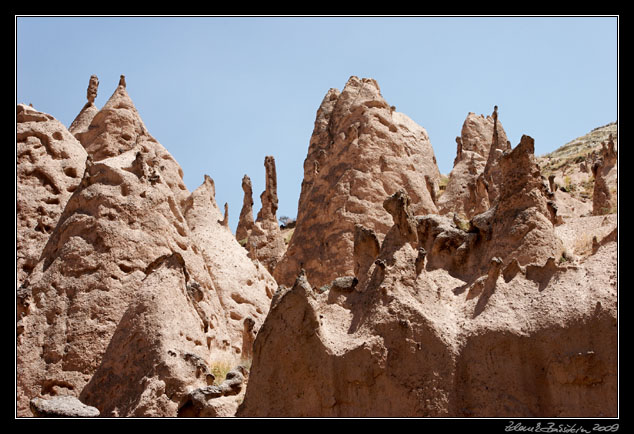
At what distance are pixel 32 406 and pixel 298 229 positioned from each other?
1294 cm

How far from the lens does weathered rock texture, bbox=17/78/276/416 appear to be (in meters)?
11.7

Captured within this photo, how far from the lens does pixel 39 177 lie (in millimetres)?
16906

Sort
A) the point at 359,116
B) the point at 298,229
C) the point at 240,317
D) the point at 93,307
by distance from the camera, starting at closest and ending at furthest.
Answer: the point at 93,307, the point at 240,317, the point at 298,229, the point at 359,116

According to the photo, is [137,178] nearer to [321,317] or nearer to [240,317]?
[240,317]

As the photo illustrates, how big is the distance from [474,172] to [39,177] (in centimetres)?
1711

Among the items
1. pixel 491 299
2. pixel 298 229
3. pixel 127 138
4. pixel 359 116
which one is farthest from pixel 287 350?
pixel 127 138

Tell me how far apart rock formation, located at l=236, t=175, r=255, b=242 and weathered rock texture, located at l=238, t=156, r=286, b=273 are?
0.04 metres

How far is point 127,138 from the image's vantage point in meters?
26.3

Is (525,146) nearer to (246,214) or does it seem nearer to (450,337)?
(450,337)

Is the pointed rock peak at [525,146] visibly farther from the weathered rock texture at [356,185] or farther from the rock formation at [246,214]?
the rock formation at [246,214]

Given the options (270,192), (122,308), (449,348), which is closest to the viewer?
(449,348)

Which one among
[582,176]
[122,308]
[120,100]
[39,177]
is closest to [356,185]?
[39,177]

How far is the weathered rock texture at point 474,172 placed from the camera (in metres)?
25.0

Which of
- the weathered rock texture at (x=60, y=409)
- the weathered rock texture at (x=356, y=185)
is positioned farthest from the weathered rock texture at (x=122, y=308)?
the weathered rock texture at (x=356, y=185)
